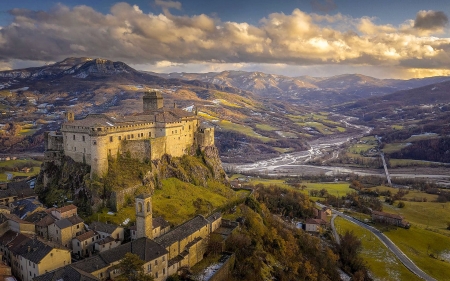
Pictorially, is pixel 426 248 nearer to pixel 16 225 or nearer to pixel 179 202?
pixel 179 202

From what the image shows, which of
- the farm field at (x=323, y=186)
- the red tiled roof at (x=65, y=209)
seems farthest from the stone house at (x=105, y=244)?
the farm field at (x=323, y=186)

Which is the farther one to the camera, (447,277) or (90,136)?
(447,277)

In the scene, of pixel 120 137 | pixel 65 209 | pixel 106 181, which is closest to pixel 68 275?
pixel 65 209

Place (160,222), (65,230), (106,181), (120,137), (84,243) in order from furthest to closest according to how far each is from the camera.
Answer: (120,137) < (106,181) < (160,222) < (65,230) < (84,243)

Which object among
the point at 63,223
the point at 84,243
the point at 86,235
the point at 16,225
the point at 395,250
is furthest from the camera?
the point at 395,250

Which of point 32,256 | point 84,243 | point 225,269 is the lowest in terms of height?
point 225,269

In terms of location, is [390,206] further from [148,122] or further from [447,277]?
[148,122]

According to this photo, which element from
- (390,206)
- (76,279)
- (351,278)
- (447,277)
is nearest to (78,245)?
(76,279)

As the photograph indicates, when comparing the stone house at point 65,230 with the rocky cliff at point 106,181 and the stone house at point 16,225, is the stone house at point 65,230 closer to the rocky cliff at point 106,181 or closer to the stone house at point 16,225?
the stone house at point 16,225
